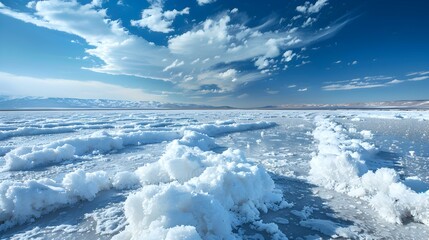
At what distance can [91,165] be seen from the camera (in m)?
10.4

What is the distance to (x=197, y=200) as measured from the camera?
4.67 m

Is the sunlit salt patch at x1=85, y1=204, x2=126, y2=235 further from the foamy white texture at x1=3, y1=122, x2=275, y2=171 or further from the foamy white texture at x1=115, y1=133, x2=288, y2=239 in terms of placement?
the foamy white texture at x1=3, y1=122, x2=275, y2=171

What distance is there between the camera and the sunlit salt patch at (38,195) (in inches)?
215

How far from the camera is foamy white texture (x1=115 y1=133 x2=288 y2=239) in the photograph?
14.4 feet

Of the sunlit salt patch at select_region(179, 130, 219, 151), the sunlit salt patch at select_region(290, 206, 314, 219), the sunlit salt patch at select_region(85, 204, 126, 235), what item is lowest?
the sunlit salt patch at select_region(85, 204, 126, 235)

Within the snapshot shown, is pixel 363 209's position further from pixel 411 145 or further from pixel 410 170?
pixel 411 145

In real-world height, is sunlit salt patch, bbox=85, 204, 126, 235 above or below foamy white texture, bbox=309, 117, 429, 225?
below

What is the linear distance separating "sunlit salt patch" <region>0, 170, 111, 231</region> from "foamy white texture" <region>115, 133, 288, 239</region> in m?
1.58

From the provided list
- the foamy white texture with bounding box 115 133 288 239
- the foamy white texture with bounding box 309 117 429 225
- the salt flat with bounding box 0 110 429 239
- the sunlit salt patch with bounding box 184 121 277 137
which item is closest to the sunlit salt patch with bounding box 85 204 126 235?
the salt flat with bounding box 0 110 429 239

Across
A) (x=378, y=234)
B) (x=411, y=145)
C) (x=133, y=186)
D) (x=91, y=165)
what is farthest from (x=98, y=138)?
(x=411, y=145)

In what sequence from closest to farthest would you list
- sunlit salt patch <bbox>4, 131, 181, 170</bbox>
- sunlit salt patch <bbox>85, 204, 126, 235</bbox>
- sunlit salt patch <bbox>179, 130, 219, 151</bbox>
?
sunlit salt patch <bbox>85, 204, 126, 235</bbox> → sunlit salt patch <bbox>4, 131, 181, 170</bbox> → sunlit salt patch <bbox>179, 130, 219, 151</bbox>

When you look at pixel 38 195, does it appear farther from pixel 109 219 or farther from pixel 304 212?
pixel 304 212

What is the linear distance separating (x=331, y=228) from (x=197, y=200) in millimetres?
2580

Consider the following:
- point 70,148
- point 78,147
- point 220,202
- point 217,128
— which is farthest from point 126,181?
point 217,128
